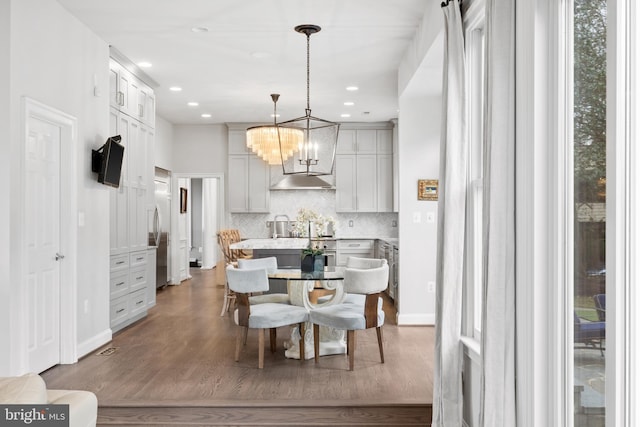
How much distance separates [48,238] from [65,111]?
1034 mm

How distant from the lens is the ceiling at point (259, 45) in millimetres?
4445

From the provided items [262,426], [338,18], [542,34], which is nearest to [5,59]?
[338,18]

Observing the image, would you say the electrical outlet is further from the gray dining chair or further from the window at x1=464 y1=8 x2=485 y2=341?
the window at x1=464 y1=8 x2=485 y2=341

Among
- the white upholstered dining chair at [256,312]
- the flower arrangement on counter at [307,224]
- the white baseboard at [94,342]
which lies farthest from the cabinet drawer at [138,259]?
the white upholstered dining chair at [256,312]

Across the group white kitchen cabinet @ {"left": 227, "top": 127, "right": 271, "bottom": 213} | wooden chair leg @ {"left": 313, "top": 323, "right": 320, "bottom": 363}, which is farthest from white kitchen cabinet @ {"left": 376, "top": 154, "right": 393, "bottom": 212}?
wooden chair leg @ {"left": 313, "top": 323, "right": 320, "bottom": 363}

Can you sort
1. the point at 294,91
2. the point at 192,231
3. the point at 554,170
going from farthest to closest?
the point at 192,231, the point at 294,91, the point at 554,170

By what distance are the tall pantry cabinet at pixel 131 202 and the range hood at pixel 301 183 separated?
308cm

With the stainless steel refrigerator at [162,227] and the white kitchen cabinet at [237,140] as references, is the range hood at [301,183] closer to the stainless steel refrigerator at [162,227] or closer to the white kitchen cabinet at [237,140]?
the white kitchen cabinet at [237,140]

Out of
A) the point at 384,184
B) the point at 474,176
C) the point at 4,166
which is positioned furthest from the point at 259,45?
the point at 384,184

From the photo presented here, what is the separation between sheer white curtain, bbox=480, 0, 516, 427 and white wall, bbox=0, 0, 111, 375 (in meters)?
3.06

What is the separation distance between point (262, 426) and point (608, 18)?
9.45 feet

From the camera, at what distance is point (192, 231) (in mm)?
13281

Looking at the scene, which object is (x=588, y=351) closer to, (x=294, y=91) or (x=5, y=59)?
(x=5, y=59)

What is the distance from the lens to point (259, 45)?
5.39 metres
